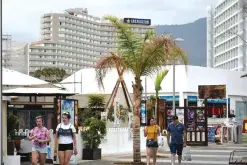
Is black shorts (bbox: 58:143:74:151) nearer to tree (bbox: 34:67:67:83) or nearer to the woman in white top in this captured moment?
the woman in white top

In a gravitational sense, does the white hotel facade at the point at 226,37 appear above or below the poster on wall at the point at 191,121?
above

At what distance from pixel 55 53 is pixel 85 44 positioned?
1162 cm

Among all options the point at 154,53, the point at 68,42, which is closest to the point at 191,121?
the point at 154,53

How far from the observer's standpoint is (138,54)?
826 inches

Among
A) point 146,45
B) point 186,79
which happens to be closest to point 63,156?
point 146,45

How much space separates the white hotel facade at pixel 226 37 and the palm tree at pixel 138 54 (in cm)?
11590

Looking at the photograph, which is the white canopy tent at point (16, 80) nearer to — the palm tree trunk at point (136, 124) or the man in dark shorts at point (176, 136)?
A: the palm tree trunk at point (136, 124)

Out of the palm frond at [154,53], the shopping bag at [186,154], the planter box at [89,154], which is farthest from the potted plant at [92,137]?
the shopping bag at [186,154]

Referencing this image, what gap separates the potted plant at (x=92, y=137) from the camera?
22.3m

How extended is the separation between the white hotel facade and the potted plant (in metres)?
115

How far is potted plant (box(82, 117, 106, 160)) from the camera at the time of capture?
2230 cm

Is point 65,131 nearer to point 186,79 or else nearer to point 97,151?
point 97,151

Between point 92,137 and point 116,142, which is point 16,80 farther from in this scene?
point 116,142

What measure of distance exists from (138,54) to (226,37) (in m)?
142
